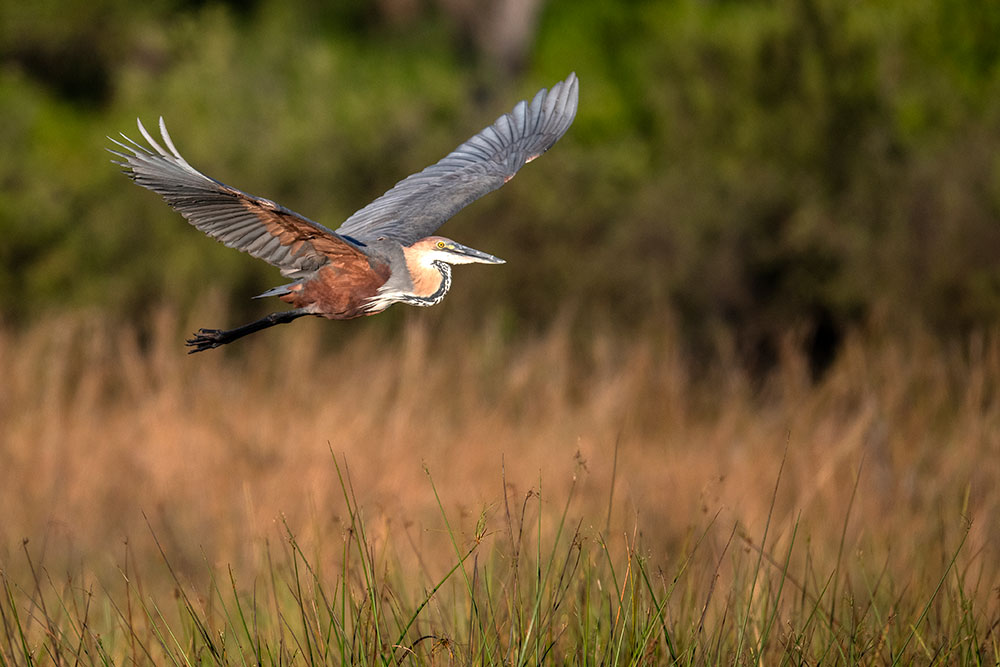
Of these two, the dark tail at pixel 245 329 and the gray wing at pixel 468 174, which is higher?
the gray wing at pixel 468 174

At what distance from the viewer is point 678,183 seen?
1097 cm

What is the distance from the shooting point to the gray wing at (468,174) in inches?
132

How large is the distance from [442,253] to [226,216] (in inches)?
19.5

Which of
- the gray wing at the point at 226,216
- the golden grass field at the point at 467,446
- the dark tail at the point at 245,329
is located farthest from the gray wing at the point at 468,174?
the golden grass field at the point at 467,446

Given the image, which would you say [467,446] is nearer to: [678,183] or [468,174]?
[468,174]

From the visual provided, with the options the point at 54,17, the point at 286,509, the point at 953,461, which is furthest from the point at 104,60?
the point at 953,461

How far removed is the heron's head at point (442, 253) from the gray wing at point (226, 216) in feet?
0.53

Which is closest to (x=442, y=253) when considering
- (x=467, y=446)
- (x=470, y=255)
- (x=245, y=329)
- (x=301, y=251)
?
(x=470, y=255)

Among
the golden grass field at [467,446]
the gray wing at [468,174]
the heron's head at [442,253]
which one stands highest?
the gray wing at [468,174]

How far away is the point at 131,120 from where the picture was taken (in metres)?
13.1

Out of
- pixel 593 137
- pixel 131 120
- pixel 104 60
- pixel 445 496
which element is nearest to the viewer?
pixel 445 496

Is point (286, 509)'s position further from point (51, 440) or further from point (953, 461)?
point (953, 461)

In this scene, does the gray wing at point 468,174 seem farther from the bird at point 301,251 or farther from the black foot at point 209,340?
the black foot at point 209,340

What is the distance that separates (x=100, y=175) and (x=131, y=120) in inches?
74.2
